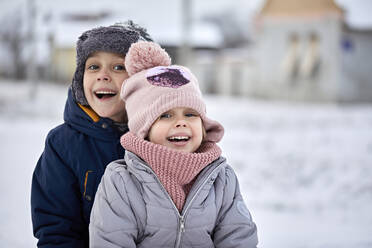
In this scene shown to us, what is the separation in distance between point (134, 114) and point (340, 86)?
13211 mm

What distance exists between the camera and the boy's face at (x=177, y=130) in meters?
1.65

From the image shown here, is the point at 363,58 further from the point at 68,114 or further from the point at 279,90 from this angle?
the point at 68,114

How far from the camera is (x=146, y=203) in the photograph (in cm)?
160

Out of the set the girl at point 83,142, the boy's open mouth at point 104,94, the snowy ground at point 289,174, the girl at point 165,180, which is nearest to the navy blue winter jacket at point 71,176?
the girl at point 83,142

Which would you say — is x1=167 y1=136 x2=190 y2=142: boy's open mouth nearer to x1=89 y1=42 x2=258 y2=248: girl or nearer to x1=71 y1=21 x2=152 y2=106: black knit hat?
x1=89 y1=42 x2=258 y2=248: girl

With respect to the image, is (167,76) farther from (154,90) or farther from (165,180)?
(165,180)

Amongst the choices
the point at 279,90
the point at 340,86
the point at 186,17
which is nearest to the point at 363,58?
the point at 340,86

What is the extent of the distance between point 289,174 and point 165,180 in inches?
169

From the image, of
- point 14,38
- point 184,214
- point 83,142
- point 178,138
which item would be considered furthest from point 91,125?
point 14,38

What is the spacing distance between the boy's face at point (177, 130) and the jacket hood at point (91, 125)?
1.00 feet

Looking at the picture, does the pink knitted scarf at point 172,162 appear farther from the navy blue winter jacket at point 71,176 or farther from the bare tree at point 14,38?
the bare tree at point 14,38

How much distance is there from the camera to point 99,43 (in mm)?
1903

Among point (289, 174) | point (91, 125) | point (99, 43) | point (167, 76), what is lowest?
point (289, 174)

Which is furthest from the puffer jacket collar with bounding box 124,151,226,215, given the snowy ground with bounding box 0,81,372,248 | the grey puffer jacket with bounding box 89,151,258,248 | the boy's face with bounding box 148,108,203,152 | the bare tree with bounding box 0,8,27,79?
the bare tree with bounding box 0,8,27,79
